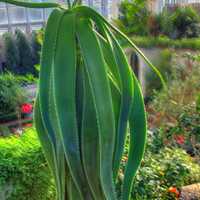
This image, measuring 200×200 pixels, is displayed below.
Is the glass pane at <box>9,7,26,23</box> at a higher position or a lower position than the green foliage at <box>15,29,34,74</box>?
higher

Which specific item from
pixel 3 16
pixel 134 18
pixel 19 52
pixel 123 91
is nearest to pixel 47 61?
pixel 123 91

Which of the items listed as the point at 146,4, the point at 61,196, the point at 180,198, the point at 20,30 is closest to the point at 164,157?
the point at 180,198

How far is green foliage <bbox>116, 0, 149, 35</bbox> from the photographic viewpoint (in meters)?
9.22

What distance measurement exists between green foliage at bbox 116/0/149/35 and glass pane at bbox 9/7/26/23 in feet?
6.49

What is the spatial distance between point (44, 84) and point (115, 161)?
37 centimetres

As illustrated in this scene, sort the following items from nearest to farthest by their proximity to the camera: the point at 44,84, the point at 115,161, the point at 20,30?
the point at 44,84
the point at 115,161
the point at 20,30

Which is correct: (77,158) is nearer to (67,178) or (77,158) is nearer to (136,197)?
(67,178)

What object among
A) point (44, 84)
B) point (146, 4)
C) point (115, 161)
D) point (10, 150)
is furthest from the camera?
point (146, 4)

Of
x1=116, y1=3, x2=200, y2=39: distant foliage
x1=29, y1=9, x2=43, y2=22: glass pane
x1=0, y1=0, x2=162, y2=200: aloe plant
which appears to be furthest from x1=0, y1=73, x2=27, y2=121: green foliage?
x1=0, y1=0, x2=162, y2=200: aloe plant

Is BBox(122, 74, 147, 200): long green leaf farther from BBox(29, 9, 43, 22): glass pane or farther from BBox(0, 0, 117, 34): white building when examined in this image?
BBox(29, 9, 43, 22): glass pane

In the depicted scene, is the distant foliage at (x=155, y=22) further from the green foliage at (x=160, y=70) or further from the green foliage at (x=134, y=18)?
the green foliage at (x=160, y=70)

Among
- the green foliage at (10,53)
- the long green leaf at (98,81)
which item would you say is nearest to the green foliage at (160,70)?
the green foliage at (10,53)

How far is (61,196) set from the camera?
1.69 m

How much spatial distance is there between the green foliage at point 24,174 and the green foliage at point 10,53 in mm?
6004
